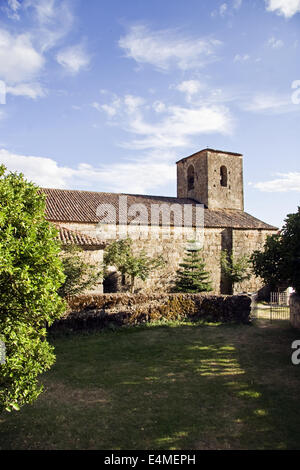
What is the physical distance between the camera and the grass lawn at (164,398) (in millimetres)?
6301

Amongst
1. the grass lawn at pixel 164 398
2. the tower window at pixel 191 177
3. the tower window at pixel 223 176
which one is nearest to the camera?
the grass lawn at pixel 164 398

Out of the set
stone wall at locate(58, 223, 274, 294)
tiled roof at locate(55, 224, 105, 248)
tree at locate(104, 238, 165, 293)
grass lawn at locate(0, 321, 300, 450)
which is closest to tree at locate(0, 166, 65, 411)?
grass lawn at locate(0, 321, 300, 450)

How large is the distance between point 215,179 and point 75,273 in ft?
57.1

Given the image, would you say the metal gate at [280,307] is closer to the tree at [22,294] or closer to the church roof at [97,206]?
the church roof at [97,206]

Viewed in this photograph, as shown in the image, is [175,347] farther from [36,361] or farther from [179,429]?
[36,361]

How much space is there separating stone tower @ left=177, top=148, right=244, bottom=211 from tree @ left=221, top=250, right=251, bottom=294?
539cm

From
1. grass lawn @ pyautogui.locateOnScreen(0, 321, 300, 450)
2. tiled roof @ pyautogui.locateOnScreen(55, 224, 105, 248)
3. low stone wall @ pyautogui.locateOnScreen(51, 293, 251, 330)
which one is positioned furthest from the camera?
tiled roof @ pyautogui.locateOnScreen(55, 224, 105, 248)

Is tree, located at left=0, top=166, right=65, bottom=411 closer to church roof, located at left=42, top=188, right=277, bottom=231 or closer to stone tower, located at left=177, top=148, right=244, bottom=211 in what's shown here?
church roof, located at left=42, top=188, right=277, bottom=231

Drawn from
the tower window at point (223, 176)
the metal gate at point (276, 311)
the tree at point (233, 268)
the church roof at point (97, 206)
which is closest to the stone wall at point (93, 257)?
the church roof at point (97, 206)

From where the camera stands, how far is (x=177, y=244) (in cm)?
2300

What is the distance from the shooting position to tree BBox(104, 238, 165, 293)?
63.5ft

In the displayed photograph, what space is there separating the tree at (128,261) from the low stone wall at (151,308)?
10.5 feet

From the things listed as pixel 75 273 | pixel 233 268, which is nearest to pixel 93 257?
pixel 75 273
